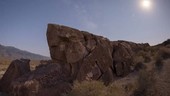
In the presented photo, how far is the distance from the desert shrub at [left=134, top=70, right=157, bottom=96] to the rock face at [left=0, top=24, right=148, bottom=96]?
4168mm

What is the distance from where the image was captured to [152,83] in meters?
15.4

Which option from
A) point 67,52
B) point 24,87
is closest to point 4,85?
point 24,87

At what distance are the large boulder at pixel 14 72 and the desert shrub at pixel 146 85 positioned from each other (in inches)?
433

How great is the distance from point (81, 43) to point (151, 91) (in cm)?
777

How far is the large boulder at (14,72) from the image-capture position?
2220cm

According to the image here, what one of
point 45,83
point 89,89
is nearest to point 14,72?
point 45,83

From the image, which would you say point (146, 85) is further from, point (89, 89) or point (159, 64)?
point (159, 64)

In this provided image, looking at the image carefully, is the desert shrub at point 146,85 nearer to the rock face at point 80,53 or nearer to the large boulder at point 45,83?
the rock face at point 80,53

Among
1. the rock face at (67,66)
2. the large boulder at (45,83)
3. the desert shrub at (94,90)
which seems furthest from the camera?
the rock face at (67,66)

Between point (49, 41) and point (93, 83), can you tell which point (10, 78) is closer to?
point (49, 41)

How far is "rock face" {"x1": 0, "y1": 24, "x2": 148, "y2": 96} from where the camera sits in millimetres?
17953

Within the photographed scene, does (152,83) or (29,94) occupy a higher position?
(152,83)

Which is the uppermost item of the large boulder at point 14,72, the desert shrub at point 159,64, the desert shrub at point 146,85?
the desert shrub at point 159,64

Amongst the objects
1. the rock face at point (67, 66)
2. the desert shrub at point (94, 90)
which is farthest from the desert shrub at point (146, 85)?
the rock face at point (67, 66)
